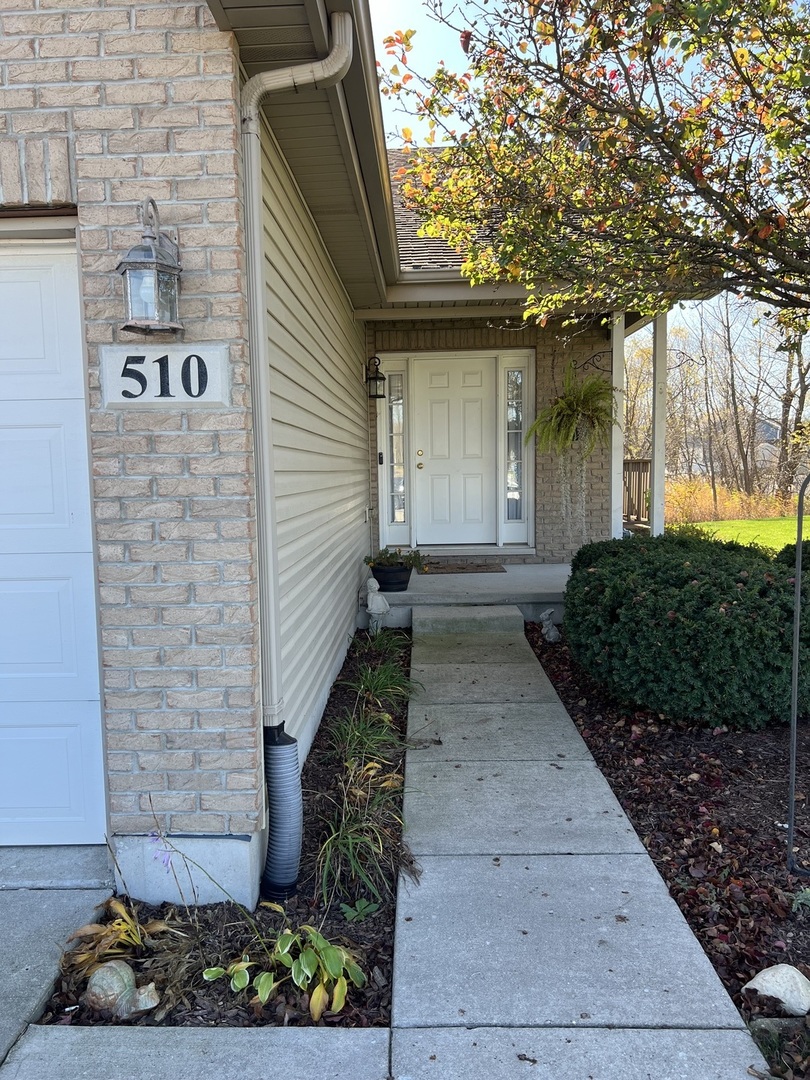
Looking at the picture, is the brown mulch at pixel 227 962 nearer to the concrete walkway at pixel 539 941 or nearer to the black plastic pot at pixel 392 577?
the concrete walkway at pixel 539 941

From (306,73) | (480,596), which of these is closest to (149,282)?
(306,73)

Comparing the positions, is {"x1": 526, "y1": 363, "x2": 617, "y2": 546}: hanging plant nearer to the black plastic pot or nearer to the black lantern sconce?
the black lantern sconce

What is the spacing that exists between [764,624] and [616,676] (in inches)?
30.4

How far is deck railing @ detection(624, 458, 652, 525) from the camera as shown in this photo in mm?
9664

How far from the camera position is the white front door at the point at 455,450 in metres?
7.51

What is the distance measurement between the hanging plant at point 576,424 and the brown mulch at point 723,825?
327 cm

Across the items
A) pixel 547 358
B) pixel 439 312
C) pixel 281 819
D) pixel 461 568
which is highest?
pixel 439 312

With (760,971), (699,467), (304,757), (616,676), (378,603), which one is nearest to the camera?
(760,971)

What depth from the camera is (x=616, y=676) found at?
12.5 ft

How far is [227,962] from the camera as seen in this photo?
210 centimetres

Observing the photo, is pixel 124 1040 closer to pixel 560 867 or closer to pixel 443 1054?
pixel 443 1054

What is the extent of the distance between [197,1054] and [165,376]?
1.86 metres

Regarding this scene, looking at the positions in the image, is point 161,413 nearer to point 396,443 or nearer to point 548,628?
point 548,628

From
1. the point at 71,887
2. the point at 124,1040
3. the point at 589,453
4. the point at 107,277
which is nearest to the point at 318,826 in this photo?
the point at 71,887
